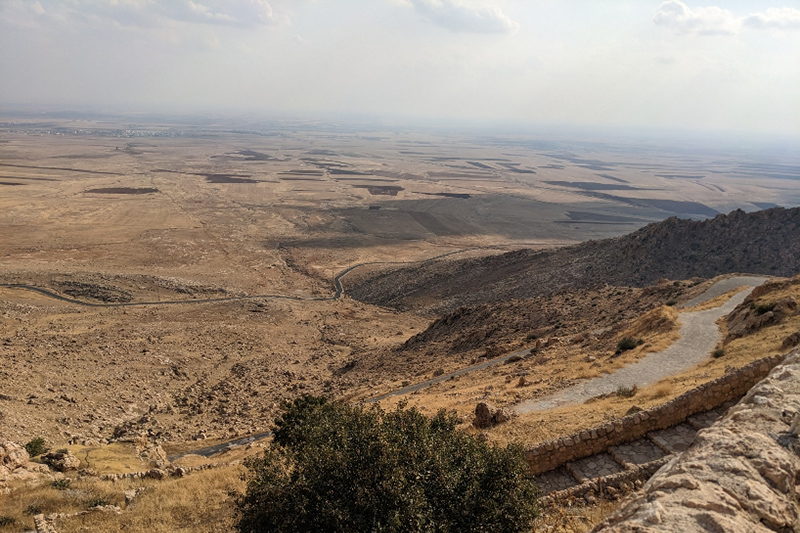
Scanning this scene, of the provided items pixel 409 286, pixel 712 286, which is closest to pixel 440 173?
pixel 409 286

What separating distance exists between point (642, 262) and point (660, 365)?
989 inches

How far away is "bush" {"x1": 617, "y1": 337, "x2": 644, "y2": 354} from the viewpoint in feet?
64.5

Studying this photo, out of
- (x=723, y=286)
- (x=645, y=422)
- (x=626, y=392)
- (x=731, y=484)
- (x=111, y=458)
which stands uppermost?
(x=731, y=484)

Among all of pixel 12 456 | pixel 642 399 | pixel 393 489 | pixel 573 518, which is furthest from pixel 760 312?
pixel 12 456

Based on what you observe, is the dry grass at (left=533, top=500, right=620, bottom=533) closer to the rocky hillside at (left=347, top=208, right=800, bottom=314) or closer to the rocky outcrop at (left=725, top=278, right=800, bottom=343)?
the rocky outcrop at (left=725, top=278, right=800, bottom=343)

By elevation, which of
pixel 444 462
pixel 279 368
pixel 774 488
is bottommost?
pixel 279 368

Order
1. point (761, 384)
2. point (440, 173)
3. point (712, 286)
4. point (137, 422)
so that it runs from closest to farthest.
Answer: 1. point (761, 384)
2. point (137, 422)
3. point (712, 286)
4. point (440, 173)

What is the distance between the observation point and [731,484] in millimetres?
6098

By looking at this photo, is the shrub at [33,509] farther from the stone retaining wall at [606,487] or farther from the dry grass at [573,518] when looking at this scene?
the stone retaining wall at [606,487]

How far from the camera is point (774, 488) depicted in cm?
616

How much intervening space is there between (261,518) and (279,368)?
74.6ft

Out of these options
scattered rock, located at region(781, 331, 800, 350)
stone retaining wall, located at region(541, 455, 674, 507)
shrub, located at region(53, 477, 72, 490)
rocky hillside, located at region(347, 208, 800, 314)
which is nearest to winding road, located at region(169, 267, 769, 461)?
scattered rock, located at region(781, 331, 800, 350)

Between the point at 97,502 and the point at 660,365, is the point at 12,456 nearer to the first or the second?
the point at 97,502

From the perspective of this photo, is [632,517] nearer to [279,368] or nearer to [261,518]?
[261,518]
